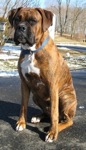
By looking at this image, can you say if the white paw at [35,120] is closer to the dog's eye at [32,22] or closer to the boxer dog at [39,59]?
the boxer dog at [39,59]

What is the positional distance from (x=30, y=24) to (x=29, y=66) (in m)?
0.56

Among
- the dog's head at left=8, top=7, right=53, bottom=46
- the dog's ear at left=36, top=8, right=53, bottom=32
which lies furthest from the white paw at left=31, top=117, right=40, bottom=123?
the dog's ear at left=36, top=8, right=53, bottom=32

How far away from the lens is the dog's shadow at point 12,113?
4324 mm

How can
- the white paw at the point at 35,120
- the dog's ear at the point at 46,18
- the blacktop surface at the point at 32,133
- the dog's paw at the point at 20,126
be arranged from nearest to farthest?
the blacktop surface at the point at 32,133 < the dog's ear at the point at 46,18 < the dog's paw at the point at 20,126 < the white paw at the point at 35,120

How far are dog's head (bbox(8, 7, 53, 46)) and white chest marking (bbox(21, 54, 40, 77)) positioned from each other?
0.65 feet

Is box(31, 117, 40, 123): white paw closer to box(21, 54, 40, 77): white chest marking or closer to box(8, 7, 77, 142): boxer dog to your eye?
box(8, 7, 77, 142): boxer dog

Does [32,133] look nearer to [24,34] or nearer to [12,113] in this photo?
[12,113]

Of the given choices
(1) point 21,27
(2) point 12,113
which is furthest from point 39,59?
(2) point 12,113

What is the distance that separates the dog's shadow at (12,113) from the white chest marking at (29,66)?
833 mm

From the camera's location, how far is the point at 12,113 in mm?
4969

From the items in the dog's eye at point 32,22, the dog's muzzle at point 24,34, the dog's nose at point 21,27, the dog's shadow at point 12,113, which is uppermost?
the dog's eye at point 32,22

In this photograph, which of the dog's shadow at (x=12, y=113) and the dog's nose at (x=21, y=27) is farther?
the dog's shadow at (x=12, y=113)

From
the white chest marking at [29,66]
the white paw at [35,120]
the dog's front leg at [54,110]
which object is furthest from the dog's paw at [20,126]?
the white chest marking at [29,66]

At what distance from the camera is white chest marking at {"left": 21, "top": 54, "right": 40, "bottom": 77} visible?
159 inches
